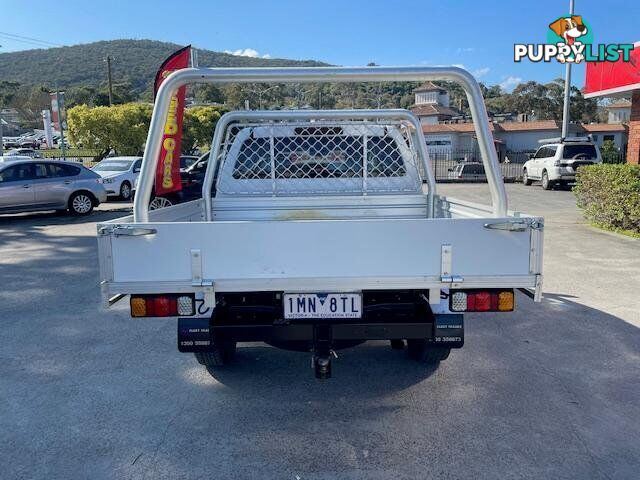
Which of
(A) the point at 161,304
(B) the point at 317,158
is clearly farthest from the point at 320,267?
(B) the point at 317,158

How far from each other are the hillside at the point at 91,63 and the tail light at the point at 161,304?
8465cm

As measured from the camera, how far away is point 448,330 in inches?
140

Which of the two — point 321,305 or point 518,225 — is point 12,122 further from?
point 518,225

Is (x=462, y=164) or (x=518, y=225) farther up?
(x=462, y=164)

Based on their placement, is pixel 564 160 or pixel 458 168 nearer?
pixel 564 160

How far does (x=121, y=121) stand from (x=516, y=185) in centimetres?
2010

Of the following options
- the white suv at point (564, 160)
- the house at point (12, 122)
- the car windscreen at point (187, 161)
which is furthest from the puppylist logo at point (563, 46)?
the house at point (12, 122)

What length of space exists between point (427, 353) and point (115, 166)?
52.8 ft

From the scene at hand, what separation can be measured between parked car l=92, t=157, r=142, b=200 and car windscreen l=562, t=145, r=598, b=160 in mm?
15714

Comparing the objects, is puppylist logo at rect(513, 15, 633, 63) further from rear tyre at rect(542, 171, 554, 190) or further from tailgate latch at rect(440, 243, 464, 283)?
tailgate latch at rect(440, 243, 464, 283)

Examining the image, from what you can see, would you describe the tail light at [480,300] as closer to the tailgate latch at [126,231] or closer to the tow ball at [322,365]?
the tow ball at [322,365]

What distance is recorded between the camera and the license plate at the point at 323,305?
129 inches

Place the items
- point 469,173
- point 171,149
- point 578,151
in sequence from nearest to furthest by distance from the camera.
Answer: point 171,149 < point 578,151 < point 469,173

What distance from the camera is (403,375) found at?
14.1 ft
